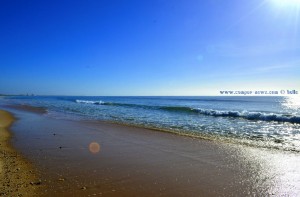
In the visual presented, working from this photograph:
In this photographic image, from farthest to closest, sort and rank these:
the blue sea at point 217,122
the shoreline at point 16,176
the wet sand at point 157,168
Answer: the blue sea at point 217,122 → the wet sand at point 157,168 → the shoreline at point 16,176

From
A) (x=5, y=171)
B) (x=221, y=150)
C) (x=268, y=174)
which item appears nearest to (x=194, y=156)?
(x=221, y=150)

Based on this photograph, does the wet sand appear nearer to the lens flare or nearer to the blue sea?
the lens flare

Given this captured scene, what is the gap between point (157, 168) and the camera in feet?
24.2

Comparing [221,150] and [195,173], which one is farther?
[221,150]

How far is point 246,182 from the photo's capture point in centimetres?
623

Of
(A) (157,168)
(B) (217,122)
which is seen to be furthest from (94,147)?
(B) (217,122)

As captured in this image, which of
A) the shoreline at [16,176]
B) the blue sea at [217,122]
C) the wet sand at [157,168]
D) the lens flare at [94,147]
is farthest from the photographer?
the blue sea at [217,122]

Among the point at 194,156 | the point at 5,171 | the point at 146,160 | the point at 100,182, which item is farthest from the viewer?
the point at 194,156

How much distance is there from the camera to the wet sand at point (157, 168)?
18.7 ft

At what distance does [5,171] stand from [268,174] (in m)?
7.08

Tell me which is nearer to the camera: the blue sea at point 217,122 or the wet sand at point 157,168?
the wet sand at point 157,168

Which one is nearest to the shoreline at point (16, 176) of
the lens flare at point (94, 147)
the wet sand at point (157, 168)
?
the wet sand at point (157, 168)

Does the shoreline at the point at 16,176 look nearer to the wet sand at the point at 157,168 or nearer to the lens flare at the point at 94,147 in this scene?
the wet sand at the point at 157,168

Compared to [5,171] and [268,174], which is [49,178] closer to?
[5,171]
